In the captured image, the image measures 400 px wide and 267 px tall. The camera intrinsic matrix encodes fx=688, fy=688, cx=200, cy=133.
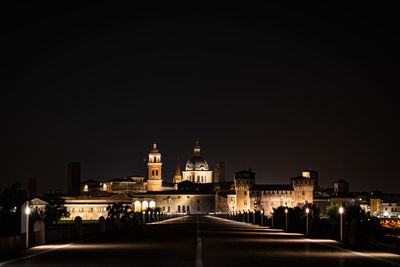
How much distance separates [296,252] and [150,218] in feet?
200

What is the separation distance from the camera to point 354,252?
24.4 m

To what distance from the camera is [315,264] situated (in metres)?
18.9

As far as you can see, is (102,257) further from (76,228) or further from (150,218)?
(150,218)

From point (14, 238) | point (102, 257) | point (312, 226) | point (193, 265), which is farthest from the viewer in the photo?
point (312, 226)

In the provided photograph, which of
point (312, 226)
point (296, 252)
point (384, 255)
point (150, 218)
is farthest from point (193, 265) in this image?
point (150, 218)

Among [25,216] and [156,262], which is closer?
[156,262]

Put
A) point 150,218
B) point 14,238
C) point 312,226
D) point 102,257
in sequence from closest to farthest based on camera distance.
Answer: point 102,257, point 14,238, point 312,226, point 150,218

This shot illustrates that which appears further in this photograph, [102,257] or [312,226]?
[312,226]

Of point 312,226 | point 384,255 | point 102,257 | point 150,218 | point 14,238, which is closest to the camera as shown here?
point 102,257

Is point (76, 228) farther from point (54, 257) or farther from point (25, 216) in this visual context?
point (54, 257)

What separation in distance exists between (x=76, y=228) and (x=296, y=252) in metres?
15.3

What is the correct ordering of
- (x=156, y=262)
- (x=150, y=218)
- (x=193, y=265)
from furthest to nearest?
1. (x=150, y=218)
2. (x=156, y=262)
3. (x=193, y=265)

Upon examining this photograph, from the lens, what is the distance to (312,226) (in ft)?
127

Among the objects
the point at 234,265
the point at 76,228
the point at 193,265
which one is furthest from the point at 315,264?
the point at 76,228
